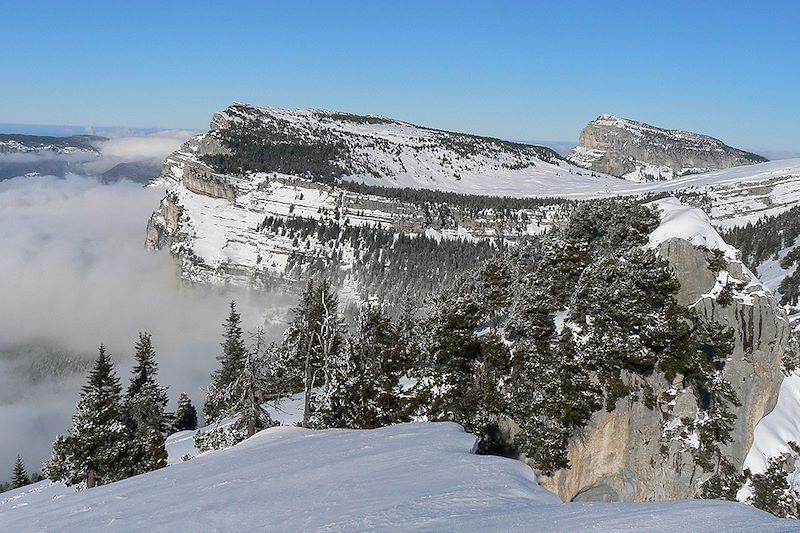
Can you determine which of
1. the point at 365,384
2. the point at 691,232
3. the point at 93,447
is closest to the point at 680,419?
the point at 691,232

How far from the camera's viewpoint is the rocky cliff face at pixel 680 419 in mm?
39156

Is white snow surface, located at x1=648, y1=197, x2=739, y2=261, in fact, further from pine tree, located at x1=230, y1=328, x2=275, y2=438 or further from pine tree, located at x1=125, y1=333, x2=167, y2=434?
pine tree, located at x1=125, y1=333, x2=167, y2=434

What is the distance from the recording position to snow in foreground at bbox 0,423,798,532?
11.2 meters

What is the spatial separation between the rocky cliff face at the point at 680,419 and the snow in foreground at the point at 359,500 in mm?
22579

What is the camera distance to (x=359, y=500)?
1398 centimetres

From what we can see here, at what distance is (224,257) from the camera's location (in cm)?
19725

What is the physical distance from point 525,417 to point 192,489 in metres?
24.3

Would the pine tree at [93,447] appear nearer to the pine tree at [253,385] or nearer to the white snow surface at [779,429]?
the pine tree at [253,385]

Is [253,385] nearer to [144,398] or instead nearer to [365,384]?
[365,384]

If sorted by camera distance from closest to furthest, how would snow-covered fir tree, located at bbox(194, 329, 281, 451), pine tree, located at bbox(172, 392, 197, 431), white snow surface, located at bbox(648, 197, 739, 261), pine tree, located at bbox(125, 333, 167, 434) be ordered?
snow-covered fir tree, located at bbox(194, 329, 281, 451) → white snow surface, located at bbox(648, 197, 739, 261) → pine tree, located at bbox(125, 333, 167, 434) → pine tree, located at bbox(172, 392, 197, 431)

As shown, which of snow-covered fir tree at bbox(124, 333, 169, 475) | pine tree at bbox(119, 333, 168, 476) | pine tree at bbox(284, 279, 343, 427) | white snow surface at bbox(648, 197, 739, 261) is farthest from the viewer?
snow-covered fir tree at bbox(124, 333, 169, 475)

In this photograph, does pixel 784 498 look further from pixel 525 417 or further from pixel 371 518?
pixel 371 518

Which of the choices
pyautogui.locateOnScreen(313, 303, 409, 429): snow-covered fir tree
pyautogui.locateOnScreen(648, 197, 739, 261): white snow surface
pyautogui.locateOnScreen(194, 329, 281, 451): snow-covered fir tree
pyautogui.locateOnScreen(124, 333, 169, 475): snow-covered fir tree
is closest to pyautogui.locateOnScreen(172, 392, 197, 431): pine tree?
pyautogui.locateOnScreen(124, 333, 169, 475): snow-covered fir tree

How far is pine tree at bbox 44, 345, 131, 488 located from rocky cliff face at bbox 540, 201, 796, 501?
28225 mm
